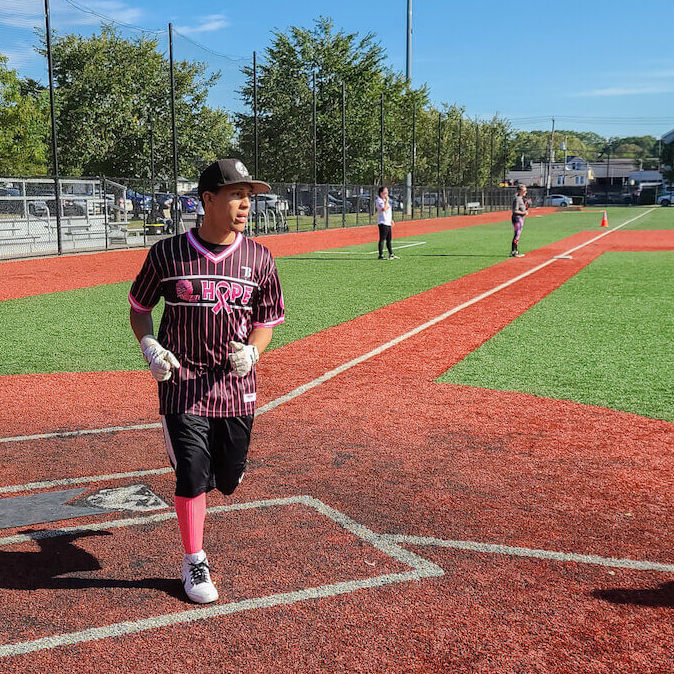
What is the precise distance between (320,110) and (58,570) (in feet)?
183

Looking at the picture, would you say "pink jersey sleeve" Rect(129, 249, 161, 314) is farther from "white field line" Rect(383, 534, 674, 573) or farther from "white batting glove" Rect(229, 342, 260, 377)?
"white field line" Rect(383, 534, 674, 573)

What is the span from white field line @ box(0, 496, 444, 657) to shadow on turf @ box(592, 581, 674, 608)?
0.81m

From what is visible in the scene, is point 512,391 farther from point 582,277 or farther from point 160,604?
point 582,277

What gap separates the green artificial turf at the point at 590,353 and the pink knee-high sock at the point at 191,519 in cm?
467

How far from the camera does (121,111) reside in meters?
57.5

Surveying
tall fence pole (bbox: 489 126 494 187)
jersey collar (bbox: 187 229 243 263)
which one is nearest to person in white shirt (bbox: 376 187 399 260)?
jersey collar (bbox: 187 229 243 263)

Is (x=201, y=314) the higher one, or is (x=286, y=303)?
(x=201, y=314)

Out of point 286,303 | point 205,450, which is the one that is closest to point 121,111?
point 286,303

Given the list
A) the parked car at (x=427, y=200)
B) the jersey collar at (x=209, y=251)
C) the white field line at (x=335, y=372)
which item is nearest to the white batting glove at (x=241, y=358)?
the jersey collar at (x=209, y=251)

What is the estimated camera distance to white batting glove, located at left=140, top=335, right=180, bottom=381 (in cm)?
349

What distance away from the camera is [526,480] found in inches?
209

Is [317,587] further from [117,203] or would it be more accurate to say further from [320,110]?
[320,110]

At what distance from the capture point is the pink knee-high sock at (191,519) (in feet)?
12.1

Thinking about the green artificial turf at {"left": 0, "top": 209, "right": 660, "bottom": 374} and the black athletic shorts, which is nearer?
the black athletic shorts
